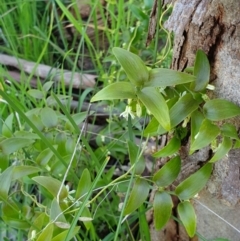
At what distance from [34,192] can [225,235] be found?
1.74 feet

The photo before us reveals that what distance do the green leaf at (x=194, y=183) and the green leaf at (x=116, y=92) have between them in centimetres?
21

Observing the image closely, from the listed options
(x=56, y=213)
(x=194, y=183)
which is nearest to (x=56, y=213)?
(x=56, y=213)

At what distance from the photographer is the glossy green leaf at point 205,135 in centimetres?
76

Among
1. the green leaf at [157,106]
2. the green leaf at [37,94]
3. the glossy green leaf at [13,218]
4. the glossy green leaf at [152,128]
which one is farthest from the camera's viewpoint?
the green leaf at [37,94]

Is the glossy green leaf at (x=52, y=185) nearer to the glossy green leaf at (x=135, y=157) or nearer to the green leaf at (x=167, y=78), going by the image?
the glossy green leaf at (x=135, y=157)

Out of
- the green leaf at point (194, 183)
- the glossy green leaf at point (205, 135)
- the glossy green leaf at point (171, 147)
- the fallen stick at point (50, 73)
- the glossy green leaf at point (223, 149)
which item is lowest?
the fallen stick at point (50, 73)

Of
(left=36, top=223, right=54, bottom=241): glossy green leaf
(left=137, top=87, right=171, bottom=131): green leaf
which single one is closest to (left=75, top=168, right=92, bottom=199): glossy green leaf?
(left=36, top=223, right=54, bottom=241): glossy green leaf

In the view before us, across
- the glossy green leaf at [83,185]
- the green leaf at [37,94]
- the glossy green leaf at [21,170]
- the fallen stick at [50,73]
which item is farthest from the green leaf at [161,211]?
the fallen stick at [50,73]

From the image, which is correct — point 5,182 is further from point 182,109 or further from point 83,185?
point 182,109

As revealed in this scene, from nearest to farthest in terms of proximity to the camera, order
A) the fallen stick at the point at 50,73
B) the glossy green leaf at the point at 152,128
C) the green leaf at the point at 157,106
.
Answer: the green leaf at the point at 157,106 → the glossy green leaf at the point at 152,128 → the fallen stick at the point at 50,73

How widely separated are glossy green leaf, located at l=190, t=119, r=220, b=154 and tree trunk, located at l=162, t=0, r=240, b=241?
0.23 ft

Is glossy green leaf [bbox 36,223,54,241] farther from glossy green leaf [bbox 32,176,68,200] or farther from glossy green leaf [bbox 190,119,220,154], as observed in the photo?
glossy green leaf [bbox 190,119,220,154]

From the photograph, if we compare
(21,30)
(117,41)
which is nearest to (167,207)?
(117,41)

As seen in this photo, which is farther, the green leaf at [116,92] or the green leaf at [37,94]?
the green leaf at [37,94]
